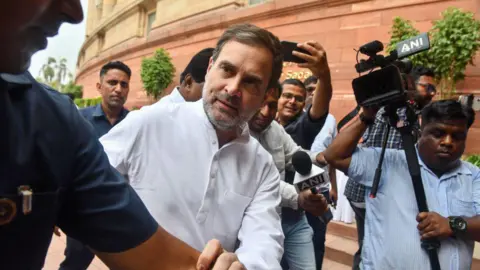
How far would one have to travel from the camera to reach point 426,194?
6.98ft

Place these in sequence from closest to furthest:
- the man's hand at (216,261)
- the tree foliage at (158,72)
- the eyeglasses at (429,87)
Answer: the man's hand at (216,261), the eyeglasses at (429,87), the tree foliage at (158,72)

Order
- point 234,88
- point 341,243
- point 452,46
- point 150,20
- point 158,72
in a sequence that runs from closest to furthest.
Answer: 1. point 234,88
2. point 341,243
3. point 452,46
4. point 158,72
5. point 150,20

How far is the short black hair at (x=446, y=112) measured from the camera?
2182mm

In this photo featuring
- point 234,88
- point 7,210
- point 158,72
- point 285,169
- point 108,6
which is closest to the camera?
point 7,210

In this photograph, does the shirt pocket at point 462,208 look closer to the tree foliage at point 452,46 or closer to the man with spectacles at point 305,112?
the man with spectacles at point 305,112

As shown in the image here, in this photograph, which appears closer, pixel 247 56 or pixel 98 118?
pixel 247 56

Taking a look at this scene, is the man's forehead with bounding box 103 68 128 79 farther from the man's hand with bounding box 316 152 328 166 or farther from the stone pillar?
the stone pillar

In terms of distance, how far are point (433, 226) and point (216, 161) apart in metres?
1.29

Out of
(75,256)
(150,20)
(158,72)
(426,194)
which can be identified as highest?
(150,20)

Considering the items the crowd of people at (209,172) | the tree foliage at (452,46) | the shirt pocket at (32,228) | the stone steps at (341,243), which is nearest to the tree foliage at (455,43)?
the tree foliage at (452,46)

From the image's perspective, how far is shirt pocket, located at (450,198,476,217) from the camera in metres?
2.04

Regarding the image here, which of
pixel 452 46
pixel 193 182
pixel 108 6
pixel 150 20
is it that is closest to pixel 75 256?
pixel 193 182

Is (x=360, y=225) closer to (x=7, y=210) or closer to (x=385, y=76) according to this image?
(x=385, y=76)

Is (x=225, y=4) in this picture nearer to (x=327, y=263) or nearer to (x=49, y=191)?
(x=327, y=263)
